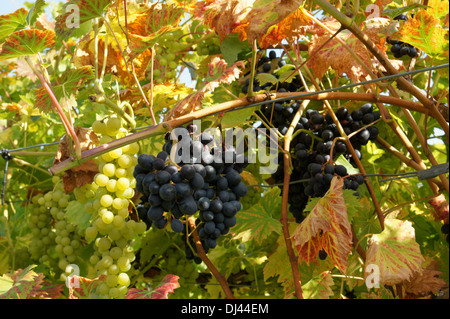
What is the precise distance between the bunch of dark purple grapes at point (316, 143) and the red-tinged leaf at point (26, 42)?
0.74 meters

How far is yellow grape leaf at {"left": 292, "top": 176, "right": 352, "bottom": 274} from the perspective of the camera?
44.4 inches

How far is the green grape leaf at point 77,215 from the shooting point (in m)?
1.49

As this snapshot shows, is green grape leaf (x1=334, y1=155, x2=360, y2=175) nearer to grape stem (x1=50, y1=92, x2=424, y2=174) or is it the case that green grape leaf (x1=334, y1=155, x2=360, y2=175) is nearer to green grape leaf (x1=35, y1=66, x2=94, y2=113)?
grape stem (x1=50, y1=92, x2=424, y2=174)

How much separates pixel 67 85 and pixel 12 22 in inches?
8.2

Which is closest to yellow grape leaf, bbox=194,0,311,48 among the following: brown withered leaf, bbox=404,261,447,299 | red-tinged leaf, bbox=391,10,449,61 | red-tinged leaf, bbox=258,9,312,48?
red-tinged leaf, bbox=258,9,312,48

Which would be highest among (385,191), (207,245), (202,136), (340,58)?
(340,58)

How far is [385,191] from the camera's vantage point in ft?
5.40

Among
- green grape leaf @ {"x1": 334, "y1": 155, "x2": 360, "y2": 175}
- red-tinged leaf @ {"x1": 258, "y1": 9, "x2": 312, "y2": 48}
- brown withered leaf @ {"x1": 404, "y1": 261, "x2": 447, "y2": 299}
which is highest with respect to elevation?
red-tinged leaf @ {"x1": 258, "y1": 9, "x2": 312, "y2": 48}

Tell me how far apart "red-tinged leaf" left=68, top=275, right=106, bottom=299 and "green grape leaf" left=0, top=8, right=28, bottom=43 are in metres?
0.68

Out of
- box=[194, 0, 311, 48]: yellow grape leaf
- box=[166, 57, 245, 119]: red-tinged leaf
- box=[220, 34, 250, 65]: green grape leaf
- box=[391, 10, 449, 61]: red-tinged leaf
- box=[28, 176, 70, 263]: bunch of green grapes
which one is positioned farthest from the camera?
box=[28, 176, 70, 263]: bunch of green grapes

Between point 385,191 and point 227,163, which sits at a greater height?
point 227,163

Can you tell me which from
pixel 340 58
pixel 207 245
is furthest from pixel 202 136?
pixel 340 58

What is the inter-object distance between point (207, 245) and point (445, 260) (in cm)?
98

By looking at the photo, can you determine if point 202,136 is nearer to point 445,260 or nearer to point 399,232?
point 399,232
